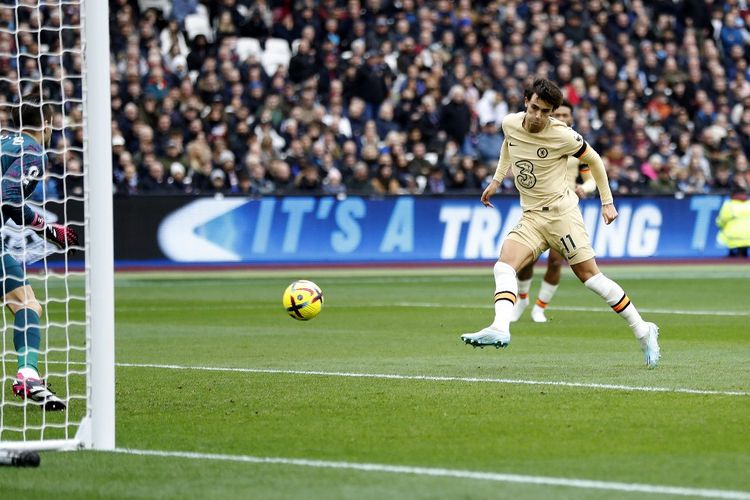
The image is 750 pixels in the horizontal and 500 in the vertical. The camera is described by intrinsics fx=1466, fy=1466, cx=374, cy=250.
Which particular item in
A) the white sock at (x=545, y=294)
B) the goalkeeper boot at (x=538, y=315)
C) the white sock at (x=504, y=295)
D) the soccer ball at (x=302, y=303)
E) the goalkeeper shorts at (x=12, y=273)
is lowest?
the goalkeeper boot at (x=538, y=315)

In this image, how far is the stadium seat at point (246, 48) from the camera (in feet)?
98.2

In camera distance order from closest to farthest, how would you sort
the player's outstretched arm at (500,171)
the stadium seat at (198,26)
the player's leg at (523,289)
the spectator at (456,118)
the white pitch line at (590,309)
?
the player's outstretched arm at (500,171) → the player's leg at (523,289) → the white pitch line at (590,309) → the spectator at (456,118) → the stadium seat at (198,26)

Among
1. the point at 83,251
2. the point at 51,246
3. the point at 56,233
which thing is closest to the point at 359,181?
the point at 51,246

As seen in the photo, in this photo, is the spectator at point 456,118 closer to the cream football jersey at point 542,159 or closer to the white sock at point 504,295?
the cream football jersey at point 542,159

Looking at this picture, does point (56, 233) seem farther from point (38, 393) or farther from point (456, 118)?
point (456, 118)

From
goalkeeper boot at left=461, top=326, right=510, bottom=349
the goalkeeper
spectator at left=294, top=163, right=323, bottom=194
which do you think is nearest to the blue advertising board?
spectator at left=294, top=163, right=323, bottom=194

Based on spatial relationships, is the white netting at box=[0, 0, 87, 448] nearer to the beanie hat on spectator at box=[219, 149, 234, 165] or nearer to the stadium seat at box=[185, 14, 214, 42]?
the beanie hat on spectator at box=[219, 149, 234, 165]

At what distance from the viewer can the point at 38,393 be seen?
32.6 feet

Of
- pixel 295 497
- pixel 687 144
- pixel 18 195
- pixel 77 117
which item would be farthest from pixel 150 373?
pixel 687 144

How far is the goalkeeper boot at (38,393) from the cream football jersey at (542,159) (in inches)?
167

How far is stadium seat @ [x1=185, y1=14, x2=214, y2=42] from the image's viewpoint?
30.1 metres

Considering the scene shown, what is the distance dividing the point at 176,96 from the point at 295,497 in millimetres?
22175

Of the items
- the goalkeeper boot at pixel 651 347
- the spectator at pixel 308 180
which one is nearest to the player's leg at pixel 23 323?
the goalkeeper boot at pixel 651 347

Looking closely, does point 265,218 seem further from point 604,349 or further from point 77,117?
point 604,349
